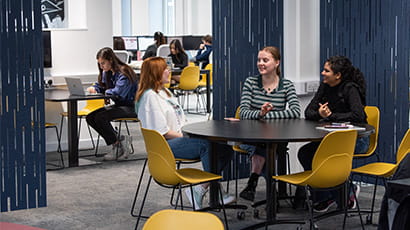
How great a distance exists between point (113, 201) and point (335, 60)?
6.65 ft

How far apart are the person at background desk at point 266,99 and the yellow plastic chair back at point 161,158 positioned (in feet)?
3.47

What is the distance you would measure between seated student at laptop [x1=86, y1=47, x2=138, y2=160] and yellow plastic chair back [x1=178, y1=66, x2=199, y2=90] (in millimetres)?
3667

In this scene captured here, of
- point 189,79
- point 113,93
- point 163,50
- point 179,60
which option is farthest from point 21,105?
point 163,50

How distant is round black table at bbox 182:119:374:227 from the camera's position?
4348mm

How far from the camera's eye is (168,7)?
17.0m

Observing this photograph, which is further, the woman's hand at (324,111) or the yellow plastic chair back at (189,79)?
the yellow plastic chair back at (189,79)

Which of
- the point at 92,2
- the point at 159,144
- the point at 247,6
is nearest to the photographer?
the point at 159,144

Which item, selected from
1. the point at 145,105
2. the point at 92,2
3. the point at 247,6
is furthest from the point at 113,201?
the point at 92,2

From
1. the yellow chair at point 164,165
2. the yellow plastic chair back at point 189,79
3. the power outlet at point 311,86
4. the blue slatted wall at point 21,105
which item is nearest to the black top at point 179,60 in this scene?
the yellow plastic chair back at point 189,79

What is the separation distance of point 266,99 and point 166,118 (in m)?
0.79

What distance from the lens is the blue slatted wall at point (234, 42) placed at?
6008 millimetres

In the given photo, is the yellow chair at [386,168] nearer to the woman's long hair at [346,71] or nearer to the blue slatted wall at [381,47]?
the woman's long hair at [346,71]

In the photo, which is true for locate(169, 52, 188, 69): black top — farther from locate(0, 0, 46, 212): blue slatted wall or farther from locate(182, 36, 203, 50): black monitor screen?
locate(0, 0, 46, 212): blue slatted wall

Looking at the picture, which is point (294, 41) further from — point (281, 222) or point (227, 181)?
point (281, 222)
